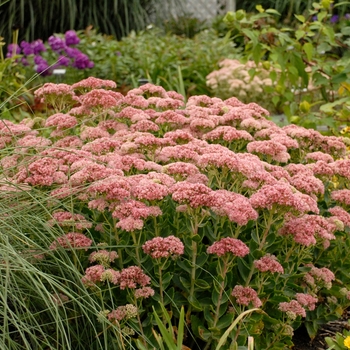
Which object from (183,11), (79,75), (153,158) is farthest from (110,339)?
(183,11)

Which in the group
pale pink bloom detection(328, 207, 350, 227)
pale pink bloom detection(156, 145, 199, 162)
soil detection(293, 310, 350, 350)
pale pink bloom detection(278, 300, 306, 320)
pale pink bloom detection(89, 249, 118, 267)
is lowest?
soil detection(293, 310, 350, 350)

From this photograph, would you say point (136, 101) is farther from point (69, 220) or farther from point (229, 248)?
point (229, 248)

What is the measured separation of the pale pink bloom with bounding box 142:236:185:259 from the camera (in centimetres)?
194

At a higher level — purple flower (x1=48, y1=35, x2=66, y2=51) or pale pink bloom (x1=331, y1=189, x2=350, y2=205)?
pale pink bloom (x1=331, y1=189, x2=350, y2=205)

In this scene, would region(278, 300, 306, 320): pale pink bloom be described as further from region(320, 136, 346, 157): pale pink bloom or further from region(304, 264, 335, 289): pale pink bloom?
region(320, 136, 346, 157): pale pink bloom

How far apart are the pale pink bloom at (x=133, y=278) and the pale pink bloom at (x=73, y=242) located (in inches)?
5.8

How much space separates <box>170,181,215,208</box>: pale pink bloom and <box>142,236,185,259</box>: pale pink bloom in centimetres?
13

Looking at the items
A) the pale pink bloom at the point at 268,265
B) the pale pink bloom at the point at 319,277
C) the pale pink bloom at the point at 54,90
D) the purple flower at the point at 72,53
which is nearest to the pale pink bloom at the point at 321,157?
the pale pink bloom at the point at 319,277

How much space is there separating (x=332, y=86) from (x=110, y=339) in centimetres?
267

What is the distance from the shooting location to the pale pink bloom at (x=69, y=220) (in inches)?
82.5

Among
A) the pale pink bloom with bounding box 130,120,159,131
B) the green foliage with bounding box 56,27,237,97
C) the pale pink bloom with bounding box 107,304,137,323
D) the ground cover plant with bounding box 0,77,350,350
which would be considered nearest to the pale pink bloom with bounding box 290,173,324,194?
the ground cover plant with bounding box 0,77,350,350

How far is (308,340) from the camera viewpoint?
263 centimetres

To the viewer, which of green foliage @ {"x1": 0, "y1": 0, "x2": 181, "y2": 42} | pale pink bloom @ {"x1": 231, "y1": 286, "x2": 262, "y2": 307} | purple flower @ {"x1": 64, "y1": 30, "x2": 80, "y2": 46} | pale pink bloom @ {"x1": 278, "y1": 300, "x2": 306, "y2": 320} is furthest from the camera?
green foliage @ {"x1": 0, "y1": 0, "x2": 181, "y2": 42}

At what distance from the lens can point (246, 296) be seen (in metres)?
2.10
